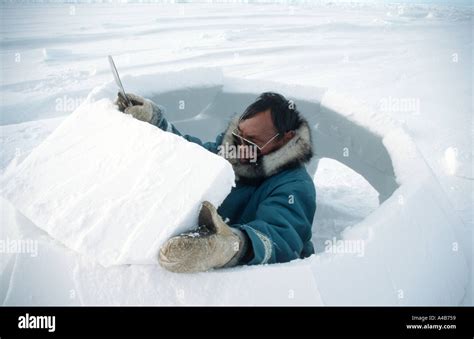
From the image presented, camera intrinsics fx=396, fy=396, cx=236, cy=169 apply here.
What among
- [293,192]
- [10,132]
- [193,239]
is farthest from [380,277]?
[10,132]

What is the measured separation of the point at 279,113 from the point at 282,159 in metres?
0.18

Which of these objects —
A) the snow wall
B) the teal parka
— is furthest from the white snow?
the teal parka

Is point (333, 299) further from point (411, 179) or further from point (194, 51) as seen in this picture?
point (194, 51)

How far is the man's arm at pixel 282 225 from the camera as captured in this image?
1040 millimetres

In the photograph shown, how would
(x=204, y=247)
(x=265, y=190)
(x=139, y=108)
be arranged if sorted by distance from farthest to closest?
(x=139, y=108) < (x=265, y=190) < (x=204, y=247)

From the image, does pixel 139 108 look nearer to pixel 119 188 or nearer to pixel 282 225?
pixel 119 188

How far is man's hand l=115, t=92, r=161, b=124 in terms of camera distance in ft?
5.48

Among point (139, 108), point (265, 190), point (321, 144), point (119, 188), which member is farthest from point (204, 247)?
point (321, 144)

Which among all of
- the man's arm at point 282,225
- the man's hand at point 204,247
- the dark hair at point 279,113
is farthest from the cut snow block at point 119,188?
the dark hair at point 279,113

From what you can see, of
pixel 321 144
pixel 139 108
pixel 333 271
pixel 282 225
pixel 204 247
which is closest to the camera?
pixel 204 247

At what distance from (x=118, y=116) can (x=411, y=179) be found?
3.60ft

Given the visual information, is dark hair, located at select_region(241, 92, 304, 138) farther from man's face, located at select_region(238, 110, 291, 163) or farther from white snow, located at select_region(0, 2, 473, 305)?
white snow, located at select_region(0, 2, 473, 305)

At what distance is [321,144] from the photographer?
2.68 m

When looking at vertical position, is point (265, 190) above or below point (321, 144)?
above
